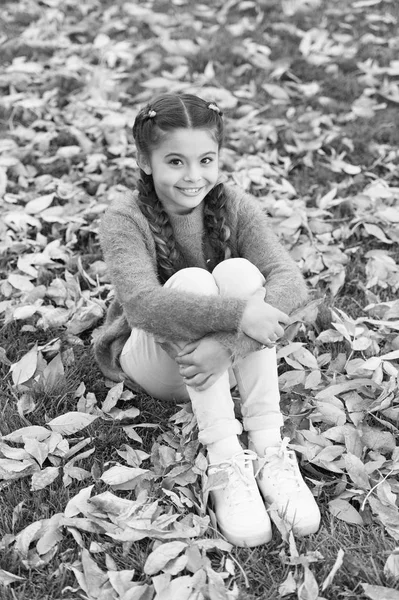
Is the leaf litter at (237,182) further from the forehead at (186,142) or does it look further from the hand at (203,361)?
the forehead at (186,142)

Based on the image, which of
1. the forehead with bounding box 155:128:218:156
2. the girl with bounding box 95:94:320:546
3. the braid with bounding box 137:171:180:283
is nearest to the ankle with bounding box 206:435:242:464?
the girl with bounding box 95:94:320:546

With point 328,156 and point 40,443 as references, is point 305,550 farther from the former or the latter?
point 328,156

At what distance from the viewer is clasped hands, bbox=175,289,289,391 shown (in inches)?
80.6

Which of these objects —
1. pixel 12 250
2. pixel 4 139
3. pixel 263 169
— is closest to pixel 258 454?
pixel 12 250

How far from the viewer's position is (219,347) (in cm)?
206

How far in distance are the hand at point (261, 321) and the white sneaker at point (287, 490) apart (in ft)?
1.10

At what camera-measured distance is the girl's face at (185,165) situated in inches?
87.1


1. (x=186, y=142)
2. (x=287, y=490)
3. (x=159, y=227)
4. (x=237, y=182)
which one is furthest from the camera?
(x=237, y=182)

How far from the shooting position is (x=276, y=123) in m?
4.30

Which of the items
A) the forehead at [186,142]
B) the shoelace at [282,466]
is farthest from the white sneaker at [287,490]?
the forehead at [186,142]

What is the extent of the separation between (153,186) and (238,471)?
3.01 ft

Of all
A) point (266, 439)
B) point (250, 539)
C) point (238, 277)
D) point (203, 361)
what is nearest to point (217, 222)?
point (238, 277)

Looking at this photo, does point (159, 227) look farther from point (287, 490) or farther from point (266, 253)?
point (287, 490)

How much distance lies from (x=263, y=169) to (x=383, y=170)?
649 millimetres
